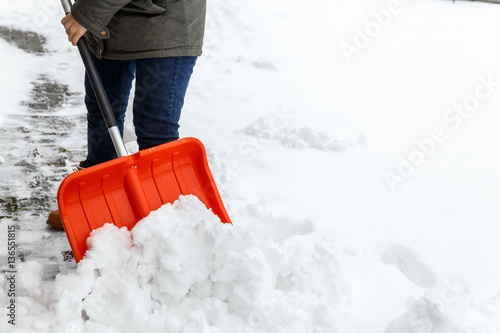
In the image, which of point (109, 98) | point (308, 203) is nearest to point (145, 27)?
point (109, 98)

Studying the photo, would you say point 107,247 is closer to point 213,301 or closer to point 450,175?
point 213,301

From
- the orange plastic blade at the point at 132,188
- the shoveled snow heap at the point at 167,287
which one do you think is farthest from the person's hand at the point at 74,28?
the shoveled snow heap at the point at 167,287

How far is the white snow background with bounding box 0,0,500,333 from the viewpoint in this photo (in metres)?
1.63

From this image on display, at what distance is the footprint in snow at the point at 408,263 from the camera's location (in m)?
2.15

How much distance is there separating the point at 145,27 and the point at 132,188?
0.58m

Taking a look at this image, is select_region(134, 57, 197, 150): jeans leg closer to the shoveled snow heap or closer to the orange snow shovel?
the orange snow shovel

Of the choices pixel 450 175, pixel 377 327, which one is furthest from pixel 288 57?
pixel 377 327

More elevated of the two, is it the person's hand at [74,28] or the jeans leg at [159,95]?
the person's hand at [74,28]

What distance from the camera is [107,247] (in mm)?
1650

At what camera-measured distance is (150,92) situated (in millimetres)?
1902

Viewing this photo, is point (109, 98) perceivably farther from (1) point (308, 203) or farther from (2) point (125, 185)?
(1) point (308, 203)

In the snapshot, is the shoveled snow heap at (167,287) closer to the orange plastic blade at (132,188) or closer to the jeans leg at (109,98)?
the orange plastic blade at (132,188)

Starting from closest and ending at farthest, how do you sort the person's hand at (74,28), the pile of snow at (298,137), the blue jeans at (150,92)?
the person's hand at (74,28) → the blue jeans at (150,92) → the pile of snow at (298,137)

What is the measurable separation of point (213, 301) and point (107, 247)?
391 mm
